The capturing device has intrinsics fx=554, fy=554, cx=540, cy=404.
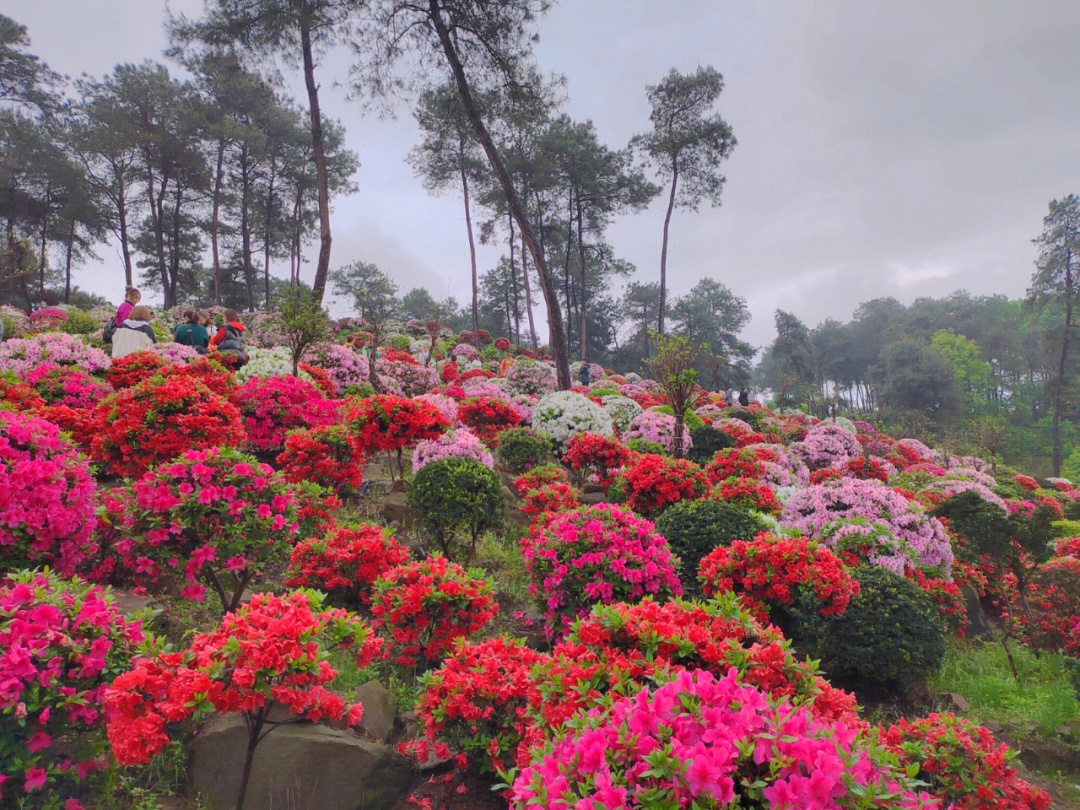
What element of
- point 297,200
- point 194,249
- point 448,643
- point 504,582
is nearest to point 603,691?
point 448,643

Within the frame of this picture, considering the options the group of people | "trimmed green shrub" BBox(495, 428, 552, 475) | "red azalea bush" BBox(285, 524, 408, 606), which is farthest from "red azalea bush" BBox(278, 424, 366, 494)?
the group of people

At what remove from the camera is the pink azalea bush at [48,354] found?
786 centimetres

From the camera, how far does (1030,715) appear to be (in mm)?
5066

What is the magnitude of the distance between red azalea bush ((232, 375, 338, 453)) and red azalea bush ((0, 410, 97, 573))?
133 inches

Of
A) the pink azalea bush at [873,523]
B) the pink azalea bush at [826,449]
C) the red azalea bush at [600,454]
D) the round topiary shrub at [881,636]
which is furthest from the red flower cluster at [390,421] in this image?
the pink azalea bush at [826,449]

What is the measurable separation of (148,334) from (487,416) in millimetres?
6096

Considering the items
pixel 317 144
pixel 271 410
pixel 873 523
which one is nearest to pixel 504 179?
pixel 317 144

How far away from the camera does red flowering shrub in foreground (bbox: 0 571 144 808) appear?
239 cm

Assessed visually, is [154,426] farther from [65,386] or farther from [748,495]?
[748,495]

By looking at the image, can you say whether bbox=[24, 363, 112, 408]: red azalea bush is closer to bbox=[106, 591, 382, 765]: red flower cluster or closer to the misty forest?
the misty forest

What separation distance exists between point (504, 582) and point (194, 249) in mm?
36594

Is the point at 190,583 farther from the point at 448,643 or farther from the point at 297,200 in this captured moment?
the point at 297,200

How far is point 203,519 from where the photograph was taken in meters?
3.86

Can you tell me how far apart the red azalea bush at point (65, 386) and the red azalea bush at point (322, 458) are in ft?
8.74
